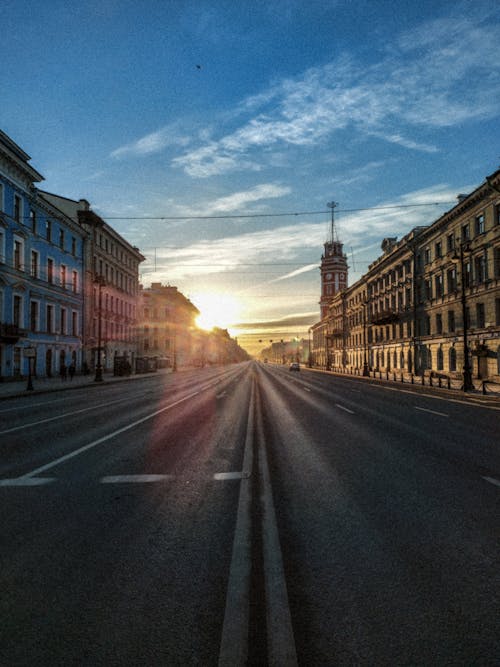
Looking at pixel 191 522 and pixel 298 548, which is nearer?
pixel 298 548

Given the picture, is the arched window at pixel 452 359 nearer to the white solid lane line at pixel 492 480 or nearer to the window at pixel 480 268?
the window at pixel 480 268

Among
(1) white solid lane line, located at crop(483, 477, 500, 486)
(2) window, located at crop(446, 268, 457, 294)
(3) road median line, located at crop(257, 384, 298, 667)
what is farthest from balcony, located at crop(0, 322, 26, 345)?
(2) window, located at crop(446, 268, 457, 294)

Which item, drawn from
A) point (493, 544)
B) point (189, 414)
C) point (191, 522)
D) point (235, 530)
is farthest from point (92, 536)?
point (189, 414)

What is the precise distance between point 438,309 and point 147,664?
43017 millimetres

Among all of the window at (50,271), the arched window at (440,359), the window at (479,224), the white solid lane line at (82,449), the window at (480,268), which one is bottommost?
the white solid lane line at (82,449)

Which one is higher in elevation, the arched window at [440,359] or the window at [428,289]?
the window at [428,289]

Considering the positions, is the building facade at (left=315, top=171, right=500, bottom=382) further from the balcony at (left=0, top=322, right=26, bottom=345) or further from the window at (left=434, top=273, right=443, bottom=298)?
the balcony at (left=0, top=322, right=26, bottom=345)

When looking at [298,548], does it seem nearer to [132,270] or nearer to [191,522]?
[191,522]

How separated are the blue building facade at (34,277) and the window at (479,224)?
31998 mm

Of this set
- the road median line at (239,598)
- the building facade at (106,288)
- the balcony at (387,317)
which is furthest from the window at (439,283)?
the road median line at (239,598)

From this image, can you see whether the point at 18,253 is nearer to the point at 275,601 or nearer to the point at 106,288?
the point at 106,288

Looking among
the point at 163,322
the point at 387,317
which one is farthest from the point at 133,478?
the point at 163,322

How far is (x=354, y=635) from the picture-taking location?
2.83 meters

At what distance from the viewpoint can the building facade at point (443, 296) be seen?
104ft
